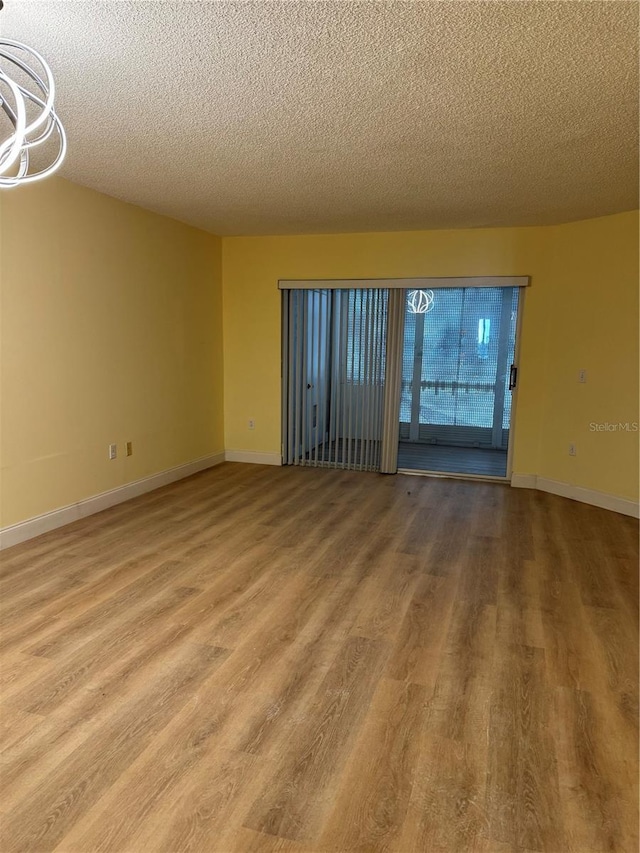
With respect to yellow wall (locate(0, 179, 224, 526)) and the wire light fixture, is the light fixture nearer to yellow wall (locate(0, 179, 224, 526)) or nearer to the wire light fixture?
yellow wall (locate(0, 179, 224, 526))

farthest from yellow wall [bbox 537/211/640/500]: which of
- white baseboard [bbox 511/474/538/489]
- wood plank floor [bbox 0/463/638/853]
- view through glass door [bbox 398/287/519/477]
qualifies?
view through glass door [bbox 398/287/519/477]

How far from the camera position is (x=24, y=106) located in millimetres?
1610

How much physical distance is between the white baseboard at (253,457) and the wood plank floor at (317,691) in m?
2.24

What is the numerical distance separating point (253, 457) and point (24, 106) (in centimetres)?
471

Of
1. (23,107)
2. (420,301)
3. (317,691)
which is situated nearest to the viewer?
(23,107)

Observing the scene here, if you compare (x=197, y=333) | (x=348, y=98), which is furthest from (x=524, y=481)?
(x=348, y=98)

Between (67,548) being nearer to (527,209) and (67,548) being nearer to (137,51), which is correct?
Result: (137,51)

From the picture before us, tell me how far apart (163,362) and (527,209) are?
3.40m

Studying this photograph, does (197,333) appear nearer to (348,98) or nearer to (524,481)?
(348,98)

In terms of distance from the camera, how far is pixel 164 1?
172 centimetres

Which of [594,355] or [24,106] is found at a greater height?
[24,106]

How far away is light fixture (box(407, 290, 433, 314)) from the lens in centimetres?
639

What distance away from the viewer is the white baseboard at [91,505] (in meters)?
3.51

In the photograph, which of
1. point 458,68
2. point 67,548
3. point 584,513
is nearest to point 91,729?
point 67,548
